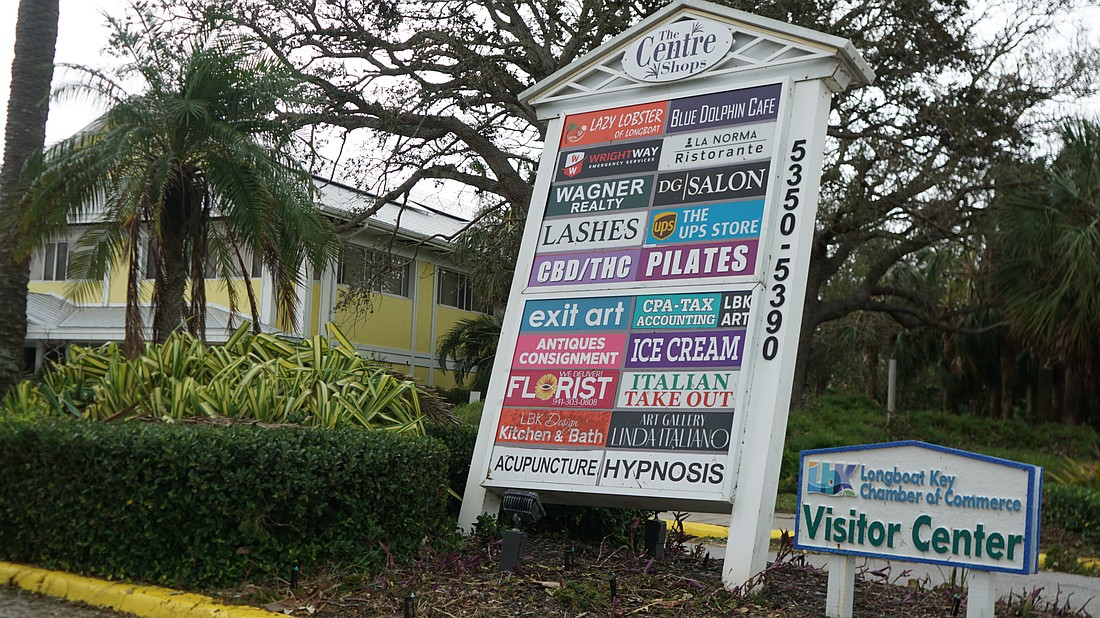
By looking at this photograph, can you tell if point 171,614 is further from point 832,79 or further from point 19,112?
point 19,112

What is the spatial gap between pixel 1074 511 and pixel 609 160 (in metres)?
7.61

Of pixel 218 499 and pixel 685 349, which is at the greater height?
pixel 685 349

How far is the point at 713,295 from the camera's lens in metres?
7.38

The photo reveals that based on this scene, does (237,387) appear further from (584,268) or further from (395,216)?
(395,216)

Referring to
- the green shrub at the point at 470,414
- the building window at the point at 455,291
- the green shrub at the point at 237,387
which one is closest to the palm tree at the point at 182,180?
the green shrub at the point at 237,387

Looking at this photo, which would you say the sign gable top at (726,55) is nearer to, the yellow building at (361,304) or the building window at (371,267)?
the building window at (371,267)

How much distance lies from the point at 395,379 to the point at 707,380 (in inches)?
123

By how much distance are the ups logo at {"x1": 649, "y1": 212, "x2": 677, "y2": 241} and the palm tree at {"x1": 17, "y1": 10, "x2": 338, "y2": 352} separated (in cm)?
493

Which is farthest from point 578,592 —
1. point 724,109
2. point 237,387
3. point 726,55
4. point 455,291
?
point 455,291

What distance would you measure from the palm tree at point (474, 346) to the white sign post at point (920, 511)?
19.0 metres

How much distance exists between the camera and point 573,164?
27.9ft

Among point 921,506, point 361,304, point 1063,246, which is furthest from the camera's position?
point 361,304

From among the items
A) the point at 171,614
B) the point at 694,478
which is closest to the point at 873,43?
the point at 694,478

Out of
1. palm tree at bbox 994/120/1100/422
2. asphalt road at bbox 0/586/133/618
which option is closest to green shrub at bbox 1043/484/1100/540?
palm tree at bbox 994/120/1100/422
